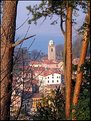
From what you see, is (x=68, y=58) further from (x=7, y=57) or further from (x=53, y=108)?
(x=7, y=57)

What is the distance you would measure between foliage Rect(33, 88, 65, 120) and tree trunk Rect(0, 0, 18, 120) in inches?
309

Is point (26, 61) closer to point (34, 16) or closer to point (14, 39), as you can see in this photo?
point (14, 39)

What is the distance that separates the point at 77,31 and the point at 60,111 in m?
3.34

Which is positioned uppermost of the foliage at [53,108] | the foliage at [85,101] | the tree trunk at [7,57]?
the tree trunk at [7,57]

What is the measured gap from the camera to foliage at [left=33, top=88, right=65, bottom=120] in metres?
13.8

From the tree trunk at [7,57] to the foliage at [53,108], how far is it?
7.84 metres

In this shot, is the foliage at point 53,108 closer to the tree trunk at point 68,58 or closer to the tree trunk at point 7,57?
the tree trunk at point 68,58

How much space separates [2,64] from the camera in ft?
18.2

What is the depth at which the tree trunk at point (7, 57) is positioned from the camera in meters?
5.53

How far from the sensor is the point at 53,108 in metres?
14.6

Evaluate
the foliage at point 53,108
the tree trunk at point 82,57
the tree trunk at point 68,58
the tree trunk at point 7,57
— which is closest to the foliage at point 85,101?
the tree trunk at point 82,57

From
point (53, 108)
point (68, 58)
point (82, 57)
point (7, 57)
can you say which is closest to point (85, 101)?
point (82, 57)

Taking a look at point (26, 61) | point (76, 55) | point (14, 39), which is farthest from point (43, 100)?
point (14, 39)

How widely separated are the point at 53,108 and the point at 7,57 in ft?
30.4
